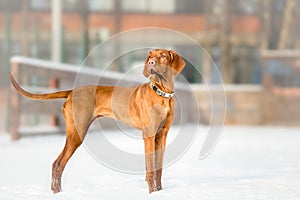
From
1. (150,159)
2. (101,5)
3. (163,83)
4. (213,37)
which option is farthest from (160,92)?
(101,5)

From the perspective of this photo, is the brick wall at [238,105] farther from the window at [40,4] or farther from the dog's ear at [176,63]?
the dog's ear at [176,63]

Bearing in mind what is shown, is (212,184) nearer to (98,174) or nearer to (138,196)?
(138,196)

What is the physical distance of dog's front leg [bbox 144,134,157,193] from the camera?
147 inches

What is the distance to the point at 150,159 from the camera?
3795mm

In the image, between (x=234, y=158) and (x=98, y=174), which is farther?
(x=234, y=158)

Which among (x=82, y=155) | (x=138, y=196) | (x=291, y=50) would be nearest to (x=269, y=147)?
(x=82, y=155)

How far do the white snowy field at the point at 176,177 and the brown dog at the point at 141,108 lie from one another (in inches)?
10.4

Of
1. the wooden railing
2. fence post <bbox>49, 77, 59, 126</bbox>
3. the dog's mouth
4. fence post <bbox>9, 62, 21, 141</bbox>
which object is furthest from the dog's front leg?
fence post <bbox>49, 77, 59, 126</bbox>

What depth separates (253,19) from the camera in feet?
51.2

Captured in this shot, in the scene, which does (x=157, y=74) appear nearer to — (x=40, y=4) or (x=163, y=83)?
(x=163, y=83)

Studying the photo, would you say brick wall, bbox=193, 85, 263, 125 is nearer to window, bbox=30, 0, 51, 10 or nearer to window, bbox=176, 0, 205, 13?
window, bbox=176, 0, 205, 13

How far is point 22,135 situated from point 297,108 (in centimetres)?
840

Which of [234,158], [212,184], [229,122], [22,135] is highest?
[212,184]

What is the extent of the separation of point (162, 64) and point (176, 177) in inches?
59.6
